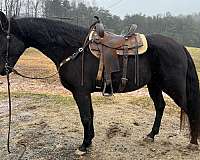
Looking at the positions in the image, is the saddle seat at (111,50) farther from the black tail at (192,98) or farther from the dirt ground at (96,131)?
the dirt ground at (96,131)

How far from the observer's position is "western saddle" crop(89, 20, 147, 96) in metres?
4.78

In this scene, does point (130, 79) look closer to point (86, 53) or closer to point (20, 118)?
point (86, 53)

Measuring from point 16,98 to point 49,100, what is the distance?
100 centimetres

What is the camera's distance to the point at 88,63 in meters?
4.77

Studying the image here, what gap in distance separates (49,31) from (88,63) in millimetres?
682

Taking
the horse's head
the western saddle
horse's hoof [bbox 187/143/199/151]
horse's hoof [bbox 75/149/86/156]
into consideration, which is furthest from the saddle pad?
horse's hoof [bbox 187/143/199/151]

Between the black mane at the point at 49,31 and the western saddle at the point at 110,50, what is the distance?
Result: 0.71ft

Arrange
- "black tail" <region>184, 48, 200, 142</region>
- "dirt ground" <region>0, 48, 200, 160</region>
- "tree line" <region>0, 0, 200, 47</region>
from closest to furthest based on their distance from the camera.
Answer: "dirt ground" <region>0, 48, 200, 160</region>
"black tail" <region>184, 48, 200, 142</region>
"tree line" <region>0, 0, 200, 47</region>

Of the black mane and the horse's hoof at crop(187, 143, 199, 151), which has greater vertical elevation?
the black mane

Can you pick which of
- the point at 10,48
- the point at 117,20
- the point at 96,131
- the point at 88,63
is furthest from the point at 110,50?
the point at 117,20

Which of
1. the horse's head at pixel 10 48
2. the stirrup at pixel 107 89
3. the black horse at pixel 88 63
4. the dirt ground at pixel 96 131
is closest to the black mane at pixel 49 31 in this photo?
the black horse at pixel 88 63

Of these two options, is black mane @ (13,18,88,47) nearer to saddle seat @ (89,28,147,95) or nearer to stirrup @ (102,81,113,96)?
saddle seat @ (89,28,147,95)

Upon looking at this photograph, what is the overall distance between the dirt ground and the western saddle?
1.02 m

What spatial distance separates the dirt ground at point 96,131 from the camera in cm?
513
